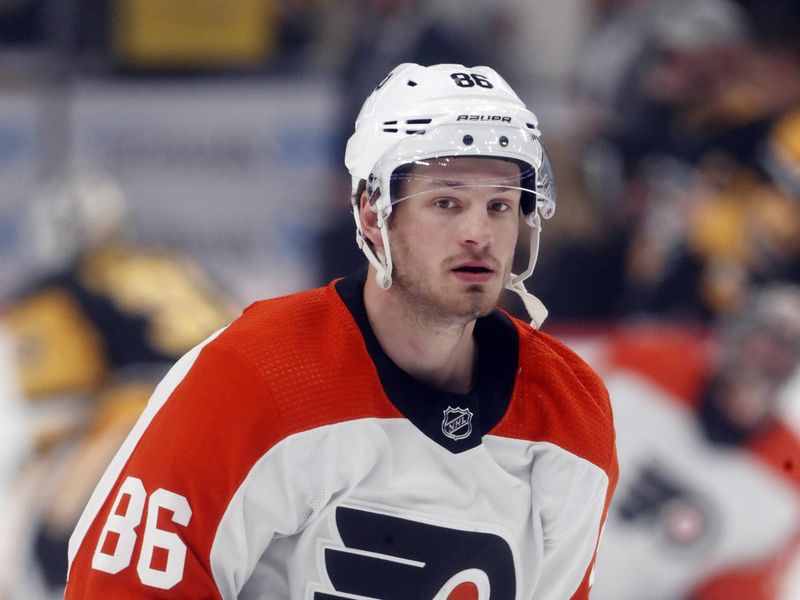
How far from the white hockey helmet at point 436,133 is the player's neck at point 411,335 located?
54mm

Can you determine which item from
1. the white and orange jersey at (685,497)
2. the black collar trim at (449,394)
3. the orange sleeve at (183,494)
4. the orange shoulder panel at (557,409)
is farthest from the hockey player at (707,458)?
the orange sleeve at (183,494)

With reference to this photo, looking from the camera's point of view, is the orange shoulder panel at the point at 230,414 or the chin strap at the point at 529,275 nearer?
the orange shoulder panel at the point at 230,414

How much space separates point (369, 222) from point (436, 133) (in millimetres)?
185

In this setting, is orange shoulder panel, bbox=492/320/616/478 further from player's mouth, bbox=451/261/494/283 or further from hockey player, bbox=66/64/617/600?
player's mouth, bbox=451/261/494/283

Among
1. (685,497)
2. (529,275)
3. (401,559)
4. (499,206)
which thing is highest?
(499,206)

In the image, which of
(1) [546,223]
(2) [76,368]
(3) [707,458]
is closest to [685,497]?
(3) [707,458]

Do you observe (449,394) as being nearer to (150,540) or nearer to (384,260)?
(384,260)

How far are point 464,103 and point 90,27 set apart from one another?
3.62m

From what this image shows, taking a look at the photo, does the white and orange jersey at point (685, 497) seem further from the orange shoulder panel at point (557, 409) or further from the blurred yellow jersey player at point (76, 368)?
the orange shoulder panel at point (557, 409)

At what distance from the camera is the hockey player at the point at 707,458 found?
491cm

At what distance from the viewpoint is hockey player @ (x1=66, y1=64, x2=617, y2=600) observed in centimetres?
197

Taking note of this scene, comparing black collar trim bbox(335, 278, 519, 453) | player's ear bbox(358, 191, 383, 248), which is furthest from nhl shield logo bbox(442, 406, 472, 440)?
player's ear bbox(358, 191, 383, 248)

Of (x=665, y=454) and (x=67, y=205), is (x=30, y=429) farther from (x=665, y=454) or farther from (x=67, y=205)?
(x=665, y=454)

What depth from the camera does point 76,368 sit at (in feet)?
16.0
